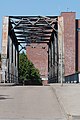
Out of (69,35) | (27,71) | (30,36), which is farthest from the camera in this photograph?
(27,71)

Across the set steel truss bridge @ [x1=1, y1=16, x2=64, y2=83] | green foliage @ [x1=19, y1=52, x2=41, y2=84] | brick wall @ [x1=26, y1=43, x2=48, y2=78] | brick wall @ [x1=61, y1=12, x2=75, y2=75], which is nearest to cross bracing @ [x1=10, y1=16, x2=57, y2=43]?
steel truss bridge @ [x1=1, y1=16, x2=64, y2=83]

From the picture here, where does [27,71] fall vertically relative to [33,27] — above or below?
below

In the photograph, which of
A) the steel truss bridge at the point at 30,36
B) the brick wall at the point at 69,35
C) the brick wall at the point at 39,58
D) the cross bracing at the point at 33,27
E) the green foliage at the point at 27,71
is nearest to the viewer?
the steel truss bridge at the point at 30,36

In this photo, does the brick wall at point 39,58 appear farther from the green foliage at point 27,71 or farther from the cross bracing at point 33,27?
the cross bracing at point 33,27

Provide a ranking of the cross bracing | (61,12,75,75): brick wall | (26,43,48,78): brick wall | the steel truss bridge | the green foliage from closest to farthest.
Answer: the steel truss bridge
the cross bracing
(61,12,75,75): brick wall
the green foliage
(26,43,48,78): brick wall

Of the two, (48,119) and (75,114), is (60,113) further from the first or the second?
(48,119)

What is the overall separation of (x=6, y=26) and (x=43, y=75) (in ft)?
276

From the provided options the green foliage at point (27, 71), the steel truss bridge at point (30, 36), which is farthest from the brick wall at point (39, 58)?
the steel truss bridge at point (30, 36)

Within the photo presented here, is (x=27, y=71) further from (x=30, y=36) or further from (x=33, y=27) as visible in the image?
(x=33, y=27)

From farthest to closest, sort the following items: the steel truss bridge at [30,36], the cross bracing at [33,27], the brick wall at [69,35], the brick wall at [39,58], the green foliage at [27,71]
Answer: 1. the brick wall at [39,58]
2. the green foliage at [27,71]
3. the brick wall at [69,35]
4. the cross bracing at [33,27]
5. the steel truss bridge at [30,36]

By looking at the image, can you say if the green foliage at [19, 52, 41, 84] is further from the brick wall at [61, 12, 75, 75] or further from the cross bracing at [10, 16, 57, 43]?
the cross bracing at [10, 16, 57, 43]

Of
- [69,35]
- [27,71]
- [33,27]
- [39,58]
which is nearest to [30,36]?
[33,27]

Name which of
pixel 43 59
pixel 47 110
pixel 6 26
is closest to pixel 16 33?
pixel 6 26

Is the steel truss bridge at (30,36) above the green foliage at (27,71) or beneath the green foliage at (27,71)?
above
